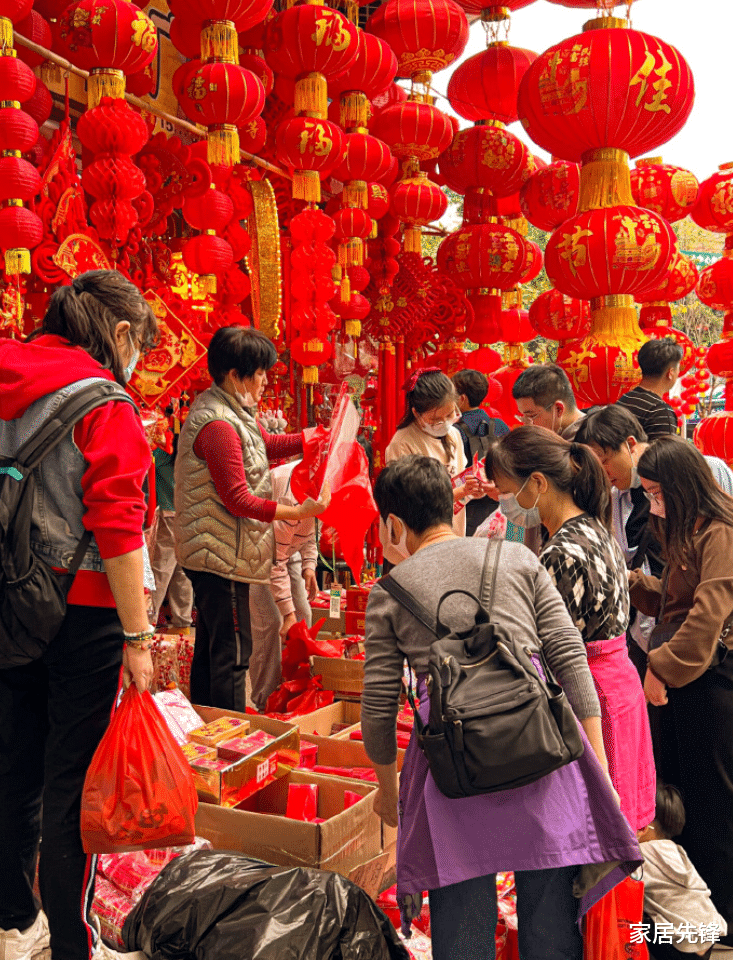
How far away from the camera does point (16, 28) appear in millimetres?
3785

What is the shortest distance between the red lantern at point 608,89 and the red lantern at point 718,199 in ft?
9.50

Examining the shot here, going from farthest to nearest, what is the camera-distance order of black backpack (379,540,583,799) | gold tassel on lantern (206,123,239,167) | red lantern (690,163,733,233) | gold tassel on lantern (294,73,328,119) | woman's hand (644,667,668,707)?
1. red lantern (690,163,733,233)
2. gold tassel on lantern (294,73,328,119)
3. gold tassel on lantern (206,123,239,167)
4. woman's hand (644,667,668,707)
5. black backpack (379,540,583,799)

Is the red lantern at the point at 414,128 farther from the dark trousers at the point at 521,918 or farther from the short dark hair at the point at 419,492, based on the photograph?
the dark trousers at the point at 521,918

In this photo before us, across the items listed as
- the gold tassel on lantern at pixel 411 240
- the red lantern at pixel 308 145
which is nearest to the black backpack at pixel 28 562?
the red lantern at pixel 308 145

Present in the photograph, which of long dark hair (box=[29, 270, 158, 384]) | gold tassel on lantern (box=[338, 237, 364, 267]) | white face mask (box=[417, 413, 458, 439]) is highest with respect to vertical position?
gold tassel on lantern (box=[338, 237, 364, 267])

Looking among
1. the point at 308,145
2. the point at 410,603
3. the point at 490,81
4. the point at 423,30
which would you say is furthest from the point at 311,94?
the point at 410,603

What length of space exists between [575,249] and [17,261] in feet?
7.26

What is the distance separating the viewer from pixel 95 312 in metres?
1.93

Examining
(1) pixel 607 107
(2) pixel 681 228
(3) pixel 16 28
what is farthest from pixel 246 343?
(2) pixel 681 228

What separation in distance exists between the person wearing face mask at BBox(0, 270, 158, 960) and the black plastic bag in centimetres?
14

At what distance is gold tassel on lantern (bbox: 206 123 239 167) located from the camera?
3.71 metres

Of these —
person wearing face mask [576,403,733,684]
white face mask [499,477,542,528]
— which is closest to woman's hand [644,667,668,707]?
person wearing face mask [576,403,733,684]

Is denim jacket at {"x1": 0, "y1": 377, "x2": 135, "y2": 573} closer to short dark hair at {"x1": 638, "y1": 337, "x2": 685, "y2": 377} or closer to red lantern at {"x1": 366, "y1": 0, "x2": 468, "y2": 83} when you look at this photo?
short dark hair at {"x1": 638, "y1": 337, "x2": 685, "y2": 377}

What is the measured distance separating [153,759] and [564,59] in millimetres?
2811
